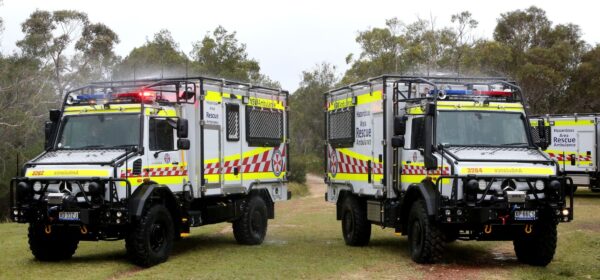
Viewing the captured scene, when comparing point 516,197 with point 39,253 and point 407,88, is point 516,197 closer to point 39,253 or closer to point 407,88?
point 407,88

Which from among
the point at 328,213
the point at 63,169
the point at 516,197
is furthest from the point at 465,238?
the point at 328,213

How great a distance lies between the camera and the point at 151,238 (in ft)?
41.6

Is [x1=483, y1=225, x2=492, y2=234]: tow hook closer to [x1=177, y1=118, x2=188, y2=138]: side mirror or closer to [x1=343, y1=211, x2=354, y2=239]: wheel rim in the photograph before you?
[x1=343, y1=211, x2=354, y2=239]: wheel rim

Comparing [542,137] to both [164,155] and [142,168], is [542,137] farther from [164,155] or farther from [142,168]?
[142,168]

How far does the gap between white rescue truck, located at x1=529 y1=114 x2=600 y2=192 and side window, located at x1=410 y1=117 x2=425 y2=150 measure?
17665mm

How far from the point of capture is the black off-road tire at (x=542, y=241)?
11.9 m

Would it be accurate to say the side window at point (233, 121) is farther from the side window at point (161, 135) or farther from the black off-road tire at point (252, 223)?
the side window at point (161, 135)

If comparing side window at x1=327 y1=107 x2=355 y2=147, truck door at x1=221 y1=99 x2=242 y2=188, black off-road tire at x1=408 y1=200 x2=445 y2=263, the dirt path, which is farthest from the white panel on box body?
black off-road tire at x1=408 y1=200 x2=445 y2=263

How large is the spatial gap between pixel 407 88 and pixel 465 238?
131 inches

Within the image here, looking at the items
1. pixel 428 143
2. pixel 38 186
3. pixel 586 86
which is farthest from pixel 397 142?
pixel 586 86

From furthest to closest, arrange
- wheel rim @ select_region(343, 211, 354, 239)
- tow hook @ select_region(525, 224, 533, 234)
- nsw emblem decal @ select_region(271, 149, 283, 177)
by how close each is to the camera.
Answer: nsw emblem decal @ select_region(271, 149, 283, 177) < wheel rim @ select_region(343, 211, 354, 239) < tow hook @ select_region(525, 224, 533, 234)

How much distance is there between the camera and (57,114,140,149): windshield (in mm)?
12906

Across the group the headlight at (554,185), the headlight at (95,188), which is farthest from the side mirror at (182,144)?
the headlight at (554,185)

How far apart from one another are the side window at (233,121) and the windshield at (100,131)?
112 inches
